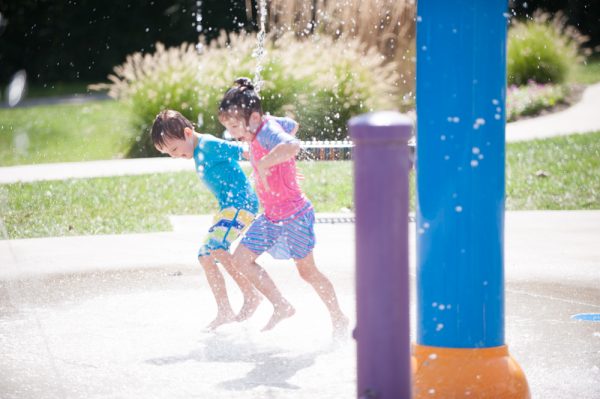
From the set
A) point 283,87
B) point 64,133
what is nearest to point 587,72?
point 283,87

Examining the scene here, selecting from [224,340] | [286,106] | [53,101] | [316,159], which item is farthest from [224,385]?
[53,101]

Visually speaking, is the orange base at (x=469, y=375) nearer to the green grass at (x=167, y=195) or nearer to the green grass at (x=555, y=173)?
the green grass at (x=167, y=195)

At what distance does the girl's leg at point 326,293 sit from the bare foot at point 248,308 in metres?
0.41

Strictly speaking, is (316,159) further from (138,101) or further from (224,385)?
(224,385)

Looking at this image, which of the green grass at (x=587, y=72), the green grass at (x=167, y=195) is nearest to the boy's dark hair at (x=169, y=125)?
the green grass at (x=167, y=195)

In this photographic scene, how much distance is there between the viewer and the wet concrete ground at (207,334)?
3955 mm

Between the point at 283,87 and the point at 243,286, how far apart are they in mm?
8675

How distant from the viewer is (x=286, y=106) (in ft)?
43.7

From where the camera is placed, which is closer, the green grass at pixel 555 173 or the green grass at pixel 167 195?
the green grass at pixel 167 195

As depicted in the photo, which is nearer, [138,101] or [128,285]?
[128,285]

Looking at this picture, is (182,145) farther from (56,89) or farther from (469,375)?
(56,89)

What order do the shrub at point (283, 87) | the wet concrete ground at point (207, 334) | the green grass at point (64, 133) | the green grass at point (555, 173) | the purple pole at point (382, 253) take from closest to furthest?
the purple pole at point (382, 253) → the wet concrete ground at point (207, 334) → the green grass at point (555, 173) → the shrub at point (283, 87) → the green grass at point (64, 133)

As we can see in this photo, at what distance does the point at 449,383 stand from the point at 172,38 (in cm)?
2443

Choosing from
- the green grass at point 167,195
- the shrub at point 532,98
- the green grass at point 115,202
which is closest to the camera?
the green grass at point 115,202
